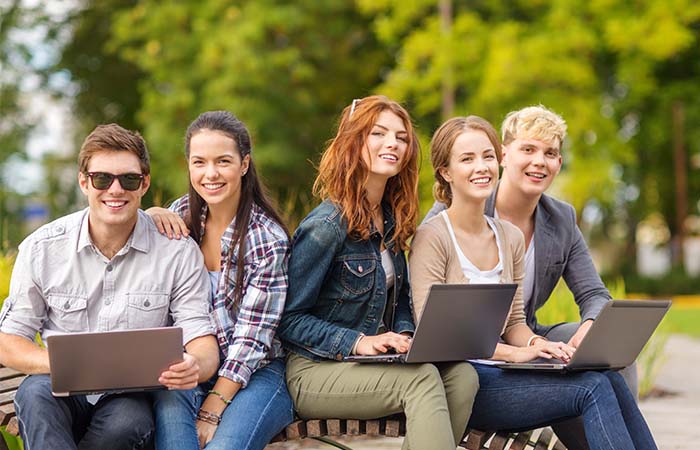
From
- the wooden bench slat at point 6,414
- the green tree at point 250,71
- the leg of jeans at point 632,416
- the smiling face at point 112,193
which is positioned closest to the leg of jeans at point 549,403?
the leg of jeans at point 632,416

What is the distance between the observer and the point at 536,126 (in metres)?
4.16

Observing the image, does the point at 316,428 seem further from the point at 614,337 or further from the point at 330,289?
the point at 614,337

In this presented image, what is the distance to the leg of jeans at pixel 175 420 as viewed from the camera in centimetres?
317

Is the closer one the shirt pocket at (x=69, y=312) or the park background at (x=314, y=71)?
the shirt pocket at (x=69, y=312)

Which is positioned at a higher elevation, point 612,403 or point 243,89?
point 243,89

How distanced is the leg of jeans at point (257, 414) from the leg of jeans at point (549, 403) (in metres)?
0.71

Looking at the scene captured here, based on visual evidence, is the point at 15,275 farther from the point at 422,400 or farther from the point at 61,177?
the point at 61,177

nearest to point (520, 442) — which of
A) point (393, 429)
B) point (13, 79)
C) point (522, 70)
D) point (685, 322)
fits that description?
point (393, 429)

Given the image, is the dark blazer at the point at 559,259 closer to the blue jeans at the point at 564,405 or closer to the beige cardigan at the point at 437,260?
the beige cardigan at the point at 437,260

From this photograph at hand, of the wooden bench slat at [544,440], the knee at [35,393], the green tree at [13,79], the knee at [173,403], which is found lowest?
the wooden bench slat at [544,440]

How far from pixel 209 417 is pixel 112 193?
32.2 inches

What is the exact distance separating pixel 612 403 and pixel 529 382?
30 centimetres

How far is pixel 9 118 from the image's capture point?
817 inches

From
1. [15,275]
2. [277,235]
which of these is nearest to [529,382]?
[277,235]
